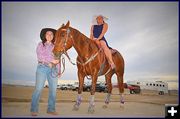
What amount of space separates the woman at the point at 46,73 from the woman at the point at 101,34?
0.64 m

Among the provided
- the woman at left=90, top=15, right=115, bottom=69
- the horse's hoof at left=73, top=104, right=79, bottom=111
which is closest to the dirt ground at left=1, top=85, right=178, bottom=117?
the horse's hoof at left=73, top=104, right=79, bottom=111

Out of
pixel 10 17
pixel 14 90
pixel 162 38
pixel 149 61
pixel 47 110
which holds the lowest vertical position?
pixel 47 110

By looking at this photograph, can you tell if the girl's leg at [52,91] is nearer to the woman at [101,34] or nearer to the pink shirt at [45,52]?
the pink shirt at [45,52]

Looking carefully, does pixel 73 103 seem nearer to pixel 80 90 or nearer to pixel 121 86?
pixel 80 90

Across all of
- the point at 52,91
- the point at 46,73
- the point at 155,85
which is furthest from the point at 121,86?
the point at 46,73

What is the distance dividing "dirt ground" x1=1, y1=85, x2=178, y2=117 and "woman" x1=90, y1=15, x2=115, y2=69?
Answer: 0.59 metres

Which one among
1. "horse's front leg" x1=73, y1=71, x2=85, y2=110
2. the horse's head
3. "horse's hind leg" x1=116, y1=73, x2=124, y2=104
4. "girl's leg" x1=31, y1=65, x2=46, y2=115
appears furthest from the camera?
"horse's hind leg" x1=116, y1=73, x2=124, y2=104

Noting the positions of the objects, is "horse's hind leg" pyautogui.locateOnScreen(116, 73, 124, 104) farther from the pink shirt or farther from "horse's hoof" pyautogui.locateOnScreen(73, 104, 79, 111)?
the pink shirt

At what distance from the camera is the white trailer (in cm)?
409

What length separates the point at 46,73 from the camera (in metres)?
3.72

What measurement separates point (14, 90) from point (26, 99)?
28 cm

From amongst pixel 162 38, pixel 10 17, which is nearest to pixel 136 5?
pixel 162 38

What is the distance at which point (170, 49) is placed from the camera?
13.8 ft

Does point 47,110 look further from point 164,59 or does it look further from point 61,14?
point 164,59
